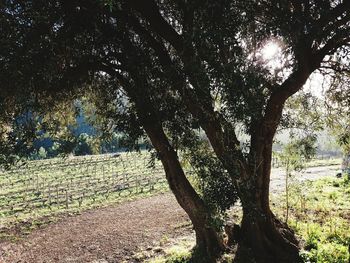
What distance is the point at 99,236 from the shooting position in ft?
68.8

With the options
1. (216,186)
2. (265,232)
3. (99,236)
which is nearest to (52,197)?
(99,236)

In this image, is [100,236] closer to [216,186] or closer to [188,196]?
[188,196]

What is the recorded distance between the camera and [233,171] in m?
9.37

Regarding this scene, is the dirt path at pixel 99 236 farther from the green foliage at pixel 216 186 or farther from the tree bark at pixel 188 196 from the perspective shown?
the green foliage at pixel 216 186

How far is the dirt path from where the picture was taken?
17.6m

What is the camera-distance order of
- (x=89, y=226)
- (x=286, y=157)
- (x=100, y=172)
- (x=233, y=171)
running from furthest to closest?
(x=100, y=172)
(x=89, y=226)
(x=286, y=157)
(x=233, y=171)

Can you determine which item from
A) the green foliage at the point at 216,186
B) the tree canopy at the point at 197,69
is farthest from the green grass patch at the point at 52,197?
the green foliage at the point at 216,186

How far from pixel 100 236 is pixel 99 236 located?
0.07 m

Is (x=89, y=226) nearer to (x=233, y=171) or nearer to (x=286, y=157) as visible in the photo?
(x=286, y=157)

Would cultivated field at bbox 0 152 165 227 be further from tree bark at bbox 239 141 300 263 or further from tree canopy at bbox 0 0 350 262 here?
tree bark at bbox 239 141 300 263

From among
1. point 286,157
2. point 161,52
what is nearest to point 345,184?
point 286,157

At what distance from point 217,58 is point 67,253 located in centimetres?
1415

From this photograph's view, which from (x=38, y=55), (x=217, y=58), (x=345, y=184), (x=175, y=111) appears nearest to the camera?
(x=217, y=58)

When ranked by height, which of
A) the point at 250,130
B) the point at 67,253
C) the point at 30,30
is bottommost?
the point at 67,253
